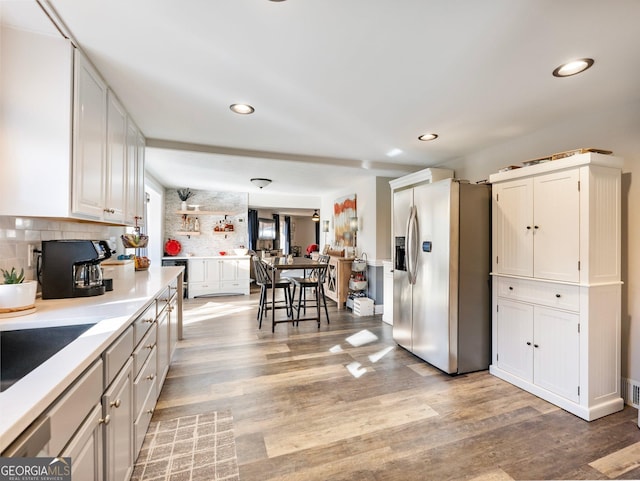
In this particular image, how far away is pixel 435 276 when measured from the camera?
2895 mm

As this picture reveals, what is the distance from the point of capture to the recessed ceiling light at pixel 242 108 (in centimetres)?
243

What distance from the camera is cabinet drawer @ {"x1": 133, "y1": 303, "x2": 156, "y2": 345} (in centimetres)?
161

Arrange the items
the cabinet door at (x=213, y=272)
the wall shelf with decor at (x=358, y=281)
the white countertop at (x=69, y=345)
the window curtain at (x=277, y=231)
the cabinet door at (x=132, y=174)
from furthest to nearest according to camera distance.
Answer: the window curtain at (x=277, y=231), the cabinet door at (x=213, y=272), the wall shelf with decor at (x=358, y=281), the cabinet door at (x=132, y=174), the white countertop at (x=69, y=345)

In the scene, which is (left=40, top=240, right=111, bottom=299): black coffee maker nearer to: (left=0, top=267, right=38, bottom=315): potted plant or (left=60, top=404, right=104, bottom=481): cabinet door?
(left=0, top=267, right=38, bottom=315): potted plant

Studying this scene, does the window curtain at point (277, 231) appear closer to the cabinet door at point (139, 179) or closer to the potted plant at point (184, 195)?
the potted plant at point (184, 195)

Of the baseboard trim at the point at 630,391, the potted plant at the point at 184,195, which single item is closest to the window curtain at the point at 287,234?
the potted plant at the point at 184,195

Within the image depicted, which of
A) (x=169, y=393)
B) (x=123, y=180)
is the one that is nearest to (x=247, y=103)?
(x=123, y=180)

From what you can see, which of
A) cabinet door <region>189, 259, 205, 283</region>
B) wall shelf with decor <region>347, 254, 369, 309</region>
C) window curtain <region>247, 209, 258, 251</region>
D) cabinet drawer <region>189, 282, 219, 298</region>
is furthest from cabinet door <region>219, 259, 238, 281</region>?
wall shelf with decor <region>347, 254, 369, 309</region>

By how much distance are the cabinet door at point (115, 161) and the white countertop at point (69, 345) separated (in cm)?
60

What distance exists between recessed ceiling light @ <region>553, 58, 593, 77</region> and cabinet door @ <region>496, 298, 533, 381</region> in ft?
5.71

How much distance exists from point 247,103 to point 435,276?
229 centimetres

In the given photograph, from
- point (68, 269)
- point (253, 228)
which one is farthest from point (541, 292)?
point (253, 228)

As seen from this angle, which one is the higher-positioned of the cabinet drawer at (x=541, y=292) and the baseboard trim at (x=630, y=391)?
the cabinet drawer at (x=541, y=292)

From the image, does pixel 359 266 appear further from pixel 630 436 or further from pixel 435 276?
pixel 630 436
